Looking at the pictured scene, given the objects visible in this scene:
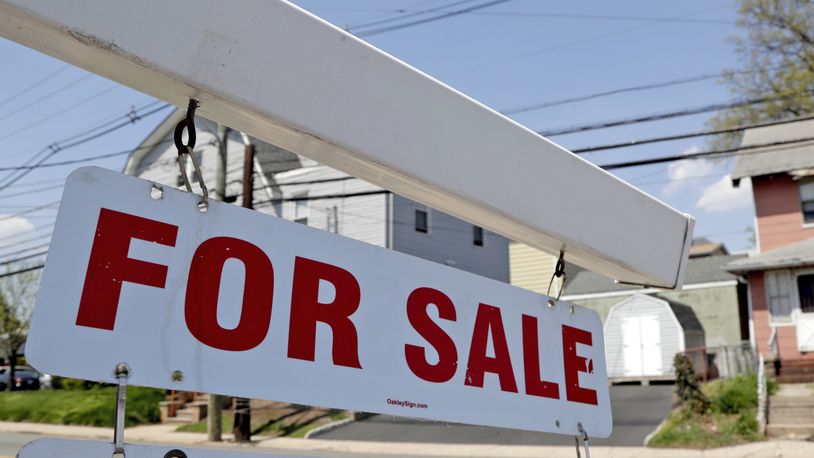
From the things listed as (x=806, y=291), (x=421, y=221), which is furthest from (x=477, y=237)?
(x=806, y=291)

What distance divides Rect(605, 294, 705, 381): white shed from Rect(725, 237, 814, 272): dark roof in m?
6.22

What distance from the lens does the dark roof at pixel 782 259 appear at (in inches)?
877

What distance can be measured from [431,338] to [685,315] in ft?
101

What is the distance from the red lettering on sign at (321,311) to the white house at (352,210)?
23340mm

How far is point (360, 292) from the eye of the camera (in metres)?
1.64

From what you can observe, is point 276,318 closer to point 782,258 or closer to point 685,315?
point 782,258

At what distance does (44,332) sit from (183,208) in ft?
1.09

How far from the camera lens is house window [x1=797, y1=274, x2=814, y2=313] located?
22.6 meters

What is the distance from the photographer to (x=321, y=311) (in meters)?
1.56

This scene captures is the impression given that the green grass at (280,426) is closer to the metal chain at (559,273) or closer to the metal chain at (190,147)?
the metal chain at (559,273)

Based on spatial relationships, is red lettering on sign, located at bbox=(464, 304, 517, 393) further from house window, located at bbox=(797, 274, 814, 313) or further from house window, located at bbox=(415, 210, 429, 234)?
house window, located at bbox=(415, 210, 429, 234)

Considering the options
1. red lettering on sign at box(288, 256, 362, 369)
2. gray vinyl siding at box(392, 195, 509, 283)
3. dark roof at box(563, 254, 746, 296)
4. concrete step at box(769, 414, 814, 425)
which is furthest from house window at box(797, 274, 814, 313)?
red lettering on sign at box(288, 256, 362, 369)

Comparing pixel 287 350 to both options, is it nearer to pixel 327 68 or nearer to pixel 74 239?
pixel 74 239

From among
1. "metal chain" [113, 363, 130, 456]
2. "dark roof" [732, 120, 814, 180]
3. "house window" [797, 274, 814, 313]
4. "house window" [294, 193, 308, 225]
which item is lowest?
"metal chain" [113, 363, 130, 456]
